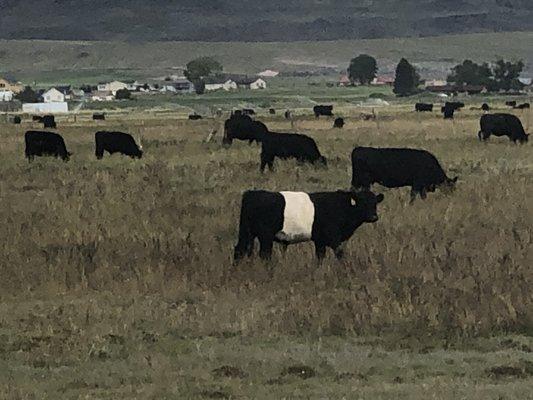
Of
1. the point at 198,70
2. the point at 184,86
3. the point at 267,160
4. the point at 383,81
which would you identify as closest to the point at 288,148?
the point at 267,160

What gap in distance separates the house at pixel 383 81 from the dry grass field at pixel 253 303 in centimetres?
14671

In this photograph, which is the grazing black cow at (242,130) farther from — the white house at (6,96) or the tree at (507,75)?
the white house at (6,96)

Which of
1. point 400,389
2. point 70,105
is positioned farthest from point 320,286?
point 70,105

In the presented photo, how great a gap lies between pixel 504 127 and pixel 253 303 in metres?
24.2

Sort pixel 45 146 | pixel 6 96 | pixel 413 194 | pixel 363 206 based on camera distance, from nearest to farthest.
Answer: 1. pixel 363 206
2. pixel 413 194
3. pixel 45 146
4. pixel 6 96

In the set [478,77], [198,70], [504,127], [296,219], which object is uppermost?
[296,219]

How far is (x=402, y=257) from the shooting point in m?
12.1

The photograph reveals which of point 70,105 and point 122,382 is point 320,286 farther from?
point 70,105

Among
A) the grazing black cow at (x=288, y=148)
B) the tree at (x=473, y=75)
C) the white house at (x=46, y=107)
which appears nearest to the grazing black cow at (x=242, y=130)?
the grazing black cow at (x=288, y=148)

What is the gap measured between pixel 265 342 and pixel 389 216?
692 cm

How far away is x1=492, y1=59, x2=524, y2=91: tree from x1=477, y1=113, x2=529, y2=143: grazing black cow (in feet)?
296

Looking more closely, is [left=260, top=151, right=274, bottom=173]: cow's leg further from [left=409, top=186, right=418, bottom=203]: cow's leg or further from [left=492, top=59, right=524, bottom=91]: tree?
[left=492, top=59, right=524, bottom=91]: tree

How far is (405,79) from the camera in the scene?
126 metres

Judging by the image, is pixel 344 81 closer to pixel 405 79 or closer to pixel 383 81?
pixel 383 81
